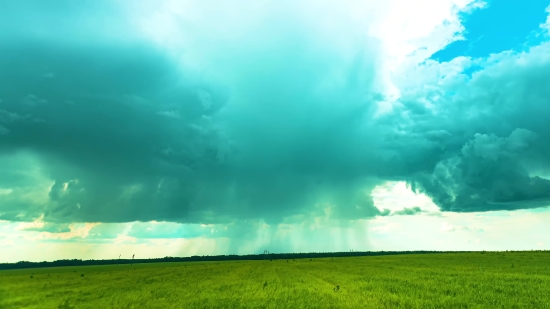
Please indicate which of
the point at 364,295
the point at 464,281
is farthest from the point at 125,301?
the point at 464,281

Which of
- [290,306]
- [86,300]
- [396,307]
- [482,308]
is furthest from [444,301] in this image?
[86,300]

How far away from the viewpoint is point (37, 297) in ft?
116

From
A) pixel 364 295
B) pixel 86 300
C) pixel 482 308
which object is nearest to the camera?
pixel 482 308

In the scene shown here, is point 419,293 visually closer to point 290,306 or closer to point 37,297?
point 290,306

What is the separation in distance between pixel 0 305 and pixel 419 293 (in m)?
35.9

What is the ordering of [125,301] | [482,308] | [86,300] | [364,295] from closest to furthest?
[482,308], [364,295], [125,301], [86,300]

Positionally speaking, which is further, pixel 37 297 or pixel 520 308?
pixel 37 297

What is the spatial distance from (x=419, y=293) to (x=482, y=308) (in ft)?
21.3

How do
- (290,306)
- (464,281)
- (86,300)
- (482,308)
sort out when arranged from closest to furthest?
(482,308) < (290,306) < (86,300) < (464,281)

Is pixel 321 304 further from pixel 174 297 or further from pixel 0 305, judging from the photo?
pixel 0 305

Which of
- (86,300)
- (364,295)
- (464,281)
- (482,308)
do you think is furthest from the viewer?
(464,281)

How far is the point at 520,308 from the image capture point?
21.6m

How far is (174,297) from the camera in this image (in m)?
30.7

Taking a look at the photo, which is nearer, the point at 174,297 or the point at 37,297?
the point at 174,297
